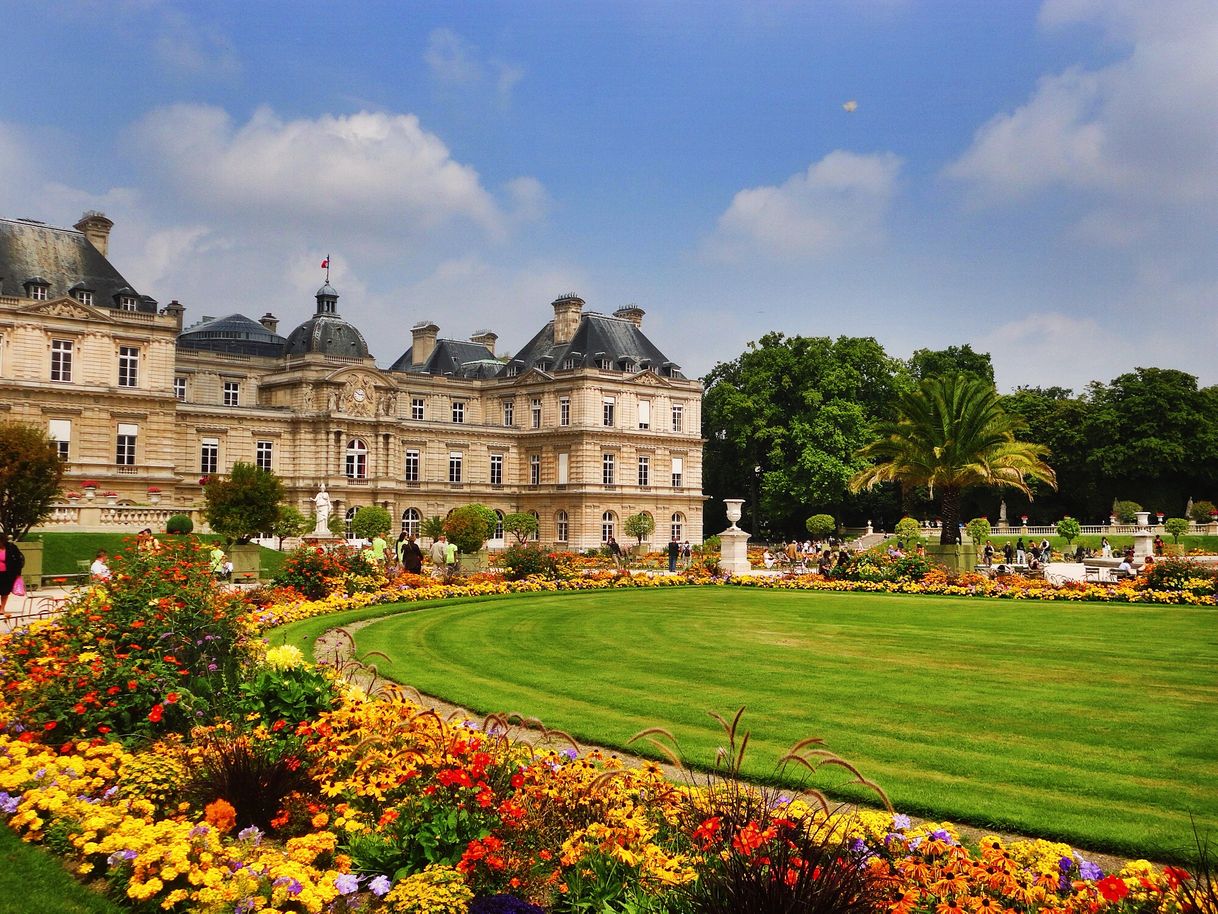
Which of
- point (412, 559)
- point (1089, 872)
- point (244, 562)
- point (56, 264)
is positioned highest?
point (56, 264)

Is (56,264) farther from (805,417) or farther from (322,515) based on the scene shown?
(805,417)

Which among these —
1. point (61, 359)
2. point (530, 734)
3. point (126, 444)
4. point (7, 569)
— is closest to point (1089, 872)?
point (530, 734)

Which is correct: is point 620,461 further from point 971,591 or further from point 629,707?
point 629,707

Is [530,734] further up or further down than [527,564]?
further down

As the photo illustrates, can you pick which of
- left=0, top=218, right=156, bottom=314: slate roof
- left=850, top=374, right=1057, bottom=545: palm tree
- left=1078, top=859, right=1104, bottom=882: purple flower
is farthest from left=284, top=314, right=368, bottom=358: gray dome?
left=1078, top=859, right=1104, bottom=882: purple flower

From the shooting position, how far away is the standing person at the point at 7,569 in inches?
631

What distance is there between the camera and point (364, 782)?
659 centimetres

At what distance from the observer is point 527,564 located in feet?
90.3

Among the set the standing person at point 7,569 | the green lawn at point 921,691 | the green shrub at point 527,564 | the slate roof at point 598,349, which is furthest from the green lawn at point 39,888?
the slate roof at point 598,349

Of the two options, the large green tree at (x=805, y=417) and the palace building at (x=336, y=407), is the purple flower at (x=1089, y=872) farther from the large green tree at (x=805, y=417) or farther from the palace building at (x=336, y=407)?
the large green tree at (x=805, y=417)

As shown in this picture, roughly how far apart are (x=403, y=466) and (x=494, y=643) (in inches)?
1657

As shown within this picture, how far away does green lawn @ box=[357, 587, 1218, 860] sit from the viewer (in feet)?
23.5

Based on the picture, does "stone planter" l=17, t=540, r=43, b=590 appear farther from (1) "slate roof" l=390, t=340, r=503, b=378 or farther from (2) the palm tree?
(1) "slate roof" l=390, t=340, r=503, b=378

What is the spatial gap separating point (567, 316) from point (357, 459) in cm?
1786
